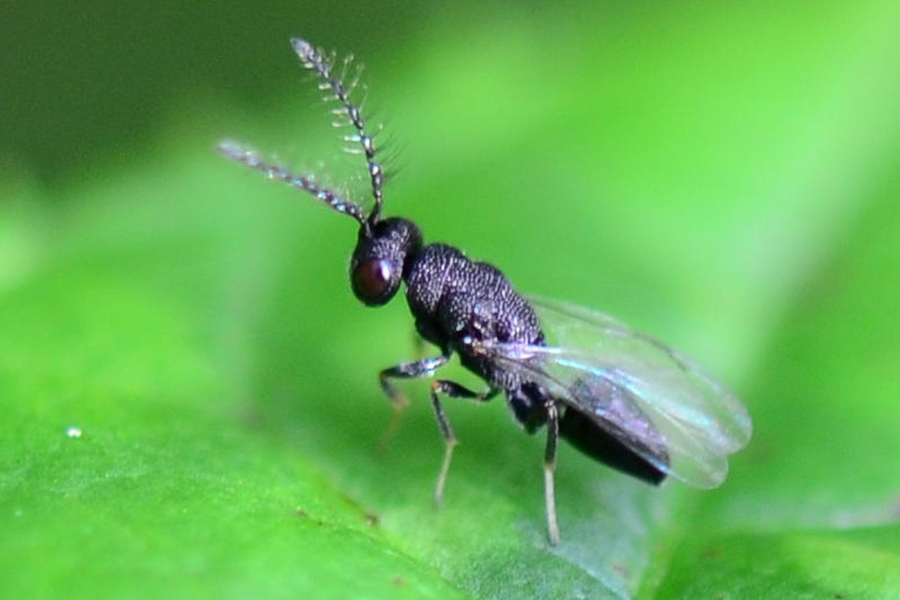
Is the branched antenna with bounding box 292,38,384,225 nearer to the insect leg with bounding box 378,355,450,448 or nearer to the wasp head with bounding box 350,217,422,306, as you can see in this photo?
the wasp head with bounding box 350,217,422,306

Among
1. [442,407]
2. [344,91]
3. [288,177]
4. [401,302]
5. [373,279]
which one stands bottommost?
[442,407]

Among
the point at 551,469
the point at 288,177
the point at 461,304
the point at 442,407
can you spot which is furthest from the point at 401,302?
the point at 551,469

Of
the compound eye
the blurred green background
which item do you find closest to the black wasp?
the compound eye

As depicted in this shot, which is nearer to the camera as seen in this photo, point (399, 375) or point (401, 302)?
point (399, 375)

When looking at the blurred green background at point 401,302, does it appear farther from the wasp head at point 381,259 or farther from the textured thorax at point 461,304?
the textured thorax at point 461,304

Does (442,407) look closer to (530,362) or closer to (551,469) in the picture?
(530,362)

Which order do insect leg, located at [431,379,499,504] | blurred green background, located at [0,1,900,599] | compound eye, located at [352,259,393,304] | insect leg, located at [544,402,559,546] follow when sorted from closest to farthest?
blurred green background, located at [0,1,900,599] < insect leg, located at [544,402,559,546] < insect leg, located at [431,379,499,504] < compound eye, located at [352,259,393,304]

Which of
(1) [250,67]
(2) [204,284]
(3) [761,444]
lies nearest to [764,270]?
(3) [761,444]
